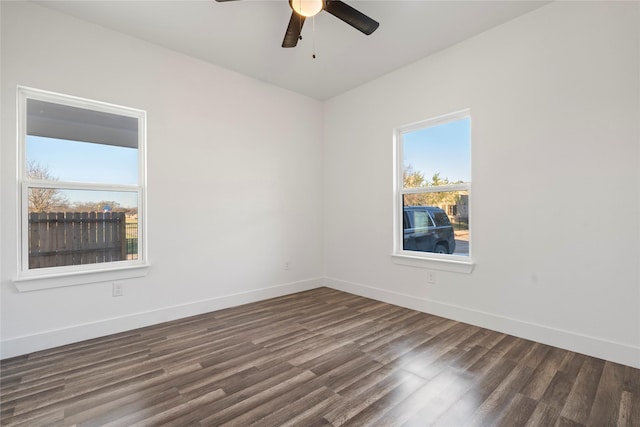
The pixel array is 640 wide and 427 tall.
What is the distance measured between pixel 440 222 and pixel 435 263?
0.49m

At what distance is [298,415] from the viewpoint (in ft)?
5.75

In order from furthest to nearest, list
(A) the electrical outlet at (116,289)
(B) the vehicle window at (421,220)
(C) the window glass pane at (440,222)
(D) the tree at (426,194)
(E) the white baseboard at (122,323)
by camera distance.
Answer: (B) the vehicle window at (421,220) → (D) the tree at (426,194) → (C) the window glass pane at (440,222) → (A) the electrical outlet at (116,289) → (E) the white baseboard at (122,323)

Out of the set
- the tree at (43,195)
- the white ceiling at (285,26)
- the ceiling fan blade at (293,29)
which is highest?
the white ceiling at (285,26)

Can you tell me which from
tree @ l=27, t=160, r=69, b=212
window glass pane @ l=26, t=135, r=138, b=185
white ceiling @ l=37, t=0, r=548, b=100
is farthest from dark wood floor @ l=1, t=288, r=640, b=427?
white ceiling @ l=37, t=0, r=548, b=100

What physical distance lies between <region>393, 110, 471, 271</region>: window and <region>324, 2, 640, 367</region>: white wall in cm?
15

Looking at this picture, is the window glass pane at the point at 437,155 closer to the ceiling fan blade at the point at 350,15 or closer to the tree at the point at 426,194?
the tree at the point at 426,194

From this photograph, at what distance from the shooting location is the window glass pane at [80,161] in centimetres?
271

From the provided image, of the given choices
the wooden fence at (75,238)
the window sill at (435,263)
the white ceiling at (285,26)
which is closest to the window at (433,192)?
the window sill at (435,263)

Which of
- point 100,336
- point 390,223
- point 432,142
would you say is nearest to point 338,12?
point 432,142

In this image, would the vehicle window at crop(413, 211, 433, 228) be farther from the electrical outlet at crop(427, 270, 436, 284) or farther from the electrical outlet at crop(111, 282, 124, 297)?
the electrical outlet at crop(111, 282, 124, 297)

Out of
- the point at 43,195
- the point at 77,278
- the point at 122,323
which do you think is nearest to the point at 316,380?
the point at 122,323

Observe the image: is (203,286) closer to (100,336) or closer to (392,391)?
(100,336)

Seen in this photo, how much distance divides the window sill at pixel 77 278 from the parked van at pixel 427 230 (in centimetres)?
310

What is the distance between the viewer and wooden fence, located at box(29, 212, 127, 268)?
270cm
